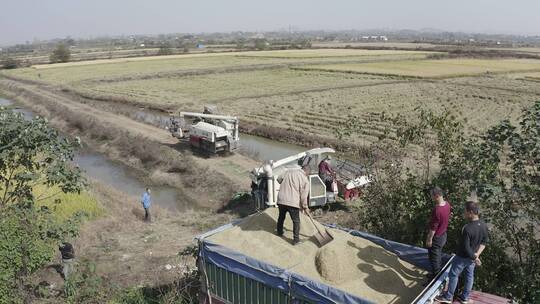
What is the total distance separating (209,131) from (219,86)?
25.7 metres

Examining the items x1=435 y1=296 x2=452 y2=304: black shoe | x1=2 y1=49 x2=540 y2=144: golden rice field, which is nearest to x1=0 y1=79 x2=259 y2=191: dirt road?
x1=2 y1=49 x2=540 y2=144: golden rice field

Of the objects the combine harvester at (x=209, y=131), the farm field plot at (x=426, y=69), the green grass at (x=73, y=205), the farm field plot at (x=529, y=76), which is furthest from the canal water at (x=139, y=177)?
the farm field plot at (x=529, y=76)

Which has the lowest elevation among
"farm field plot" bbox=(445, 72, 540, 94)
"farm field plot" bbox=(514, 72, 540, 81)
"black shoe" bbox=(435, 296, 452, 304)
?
"farm field plot" bbox=(445, 72, 540, 94)

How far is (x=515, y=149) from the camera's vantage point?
22.6 feet

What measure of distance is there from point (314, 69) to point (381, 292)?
52420 millimetres

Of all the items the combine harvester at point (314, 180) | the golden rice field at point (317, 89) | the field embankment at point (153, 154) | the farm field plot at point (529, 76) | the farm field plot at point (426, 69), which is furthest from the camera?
the farm field plot at point (426, 69)

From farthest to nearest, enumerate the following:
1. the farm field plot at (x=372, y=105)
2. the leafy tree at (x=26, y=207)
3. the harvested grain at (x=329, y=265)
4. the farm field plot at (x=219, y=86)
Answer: the farm field plot at (x=219, y=86), the farm field plot at (x=372, y=105), the leafy tree at (x=26, y=207), the harvested grain at (x=329, y=265)

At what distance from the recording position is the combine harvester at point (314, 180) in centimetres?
1238

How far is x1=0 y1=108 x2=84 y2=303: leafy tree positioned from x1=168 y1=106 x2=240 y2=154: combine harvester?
35.3 ft

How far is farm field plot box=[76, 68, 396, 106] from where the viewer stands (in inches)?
1539

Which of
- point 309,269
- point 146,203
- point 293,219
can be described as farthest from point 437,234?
point 146,203

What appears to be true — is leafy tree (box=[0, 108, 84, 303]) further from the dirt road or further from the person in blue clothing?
the dirt road

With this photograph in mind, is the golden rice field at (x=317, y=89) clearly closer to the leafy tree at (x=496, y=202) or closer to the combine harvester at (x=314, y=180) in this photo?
the combine harvester at (x=314, y=180)

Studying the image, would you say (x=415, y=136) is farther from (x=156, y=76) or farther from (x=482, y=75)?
(x=156, y=76)
